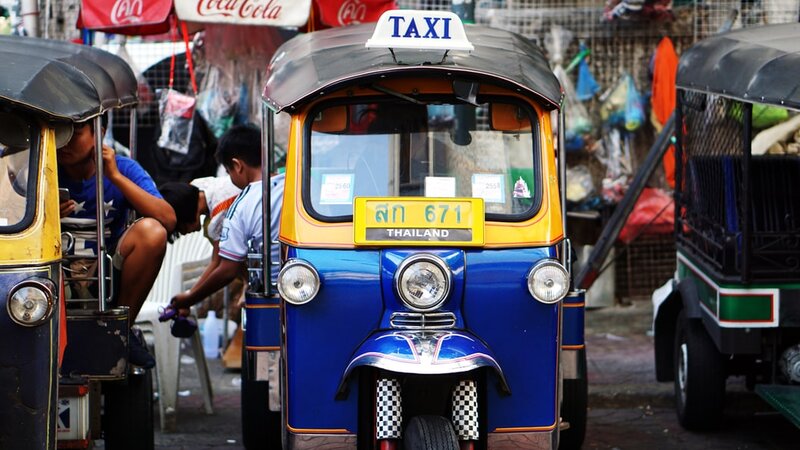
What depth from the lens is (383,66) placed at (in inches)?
207

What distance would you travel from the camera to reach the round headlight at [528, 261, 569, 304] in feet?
16.6

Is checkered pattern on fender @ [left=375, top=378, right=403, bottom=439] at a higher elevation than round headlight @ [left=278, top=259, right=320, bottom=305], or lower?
lower

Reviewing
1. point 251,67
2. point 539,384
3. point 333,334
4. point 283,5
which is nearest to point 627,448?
point 539,384

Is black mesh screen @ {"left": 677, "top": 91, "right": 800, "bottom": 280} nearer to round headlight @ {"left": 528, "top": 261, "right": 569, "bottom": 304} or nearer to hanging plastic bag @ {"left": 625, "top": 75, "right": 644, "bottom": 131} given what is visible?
round headlight @ {"left": 528, "top": 261, "right": 569, "bottom": 304}

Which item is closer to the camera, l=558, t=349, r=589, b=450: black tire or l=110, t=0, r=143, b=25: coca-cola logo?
l=558, t=349, r=589, b=450: black tire

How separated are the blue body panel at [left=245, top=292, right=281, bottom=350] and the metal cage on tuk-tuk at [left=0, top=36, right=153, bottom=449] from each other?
22.0 inches

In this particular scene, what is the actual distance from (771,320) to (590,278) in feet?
9.09

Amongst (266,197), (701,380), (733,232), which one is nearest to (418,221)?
(266,197)

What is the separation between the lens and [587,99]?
33.2 feet

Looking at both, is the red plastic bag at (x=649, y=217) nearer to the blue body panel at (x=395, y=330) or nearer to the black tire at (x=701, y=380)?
the black tire at (x=701, y=380)

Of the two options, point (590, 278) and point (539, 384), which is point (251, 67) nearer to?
point (590, 278)

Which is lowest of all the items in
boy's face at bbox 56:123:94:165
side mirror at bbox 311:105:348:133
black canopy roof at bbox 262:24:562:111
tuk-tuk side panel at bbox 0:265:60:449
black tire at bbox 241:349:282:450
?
black tire at bbox 241:349:282:450

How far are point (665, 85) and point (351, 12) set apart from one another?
2810 mm

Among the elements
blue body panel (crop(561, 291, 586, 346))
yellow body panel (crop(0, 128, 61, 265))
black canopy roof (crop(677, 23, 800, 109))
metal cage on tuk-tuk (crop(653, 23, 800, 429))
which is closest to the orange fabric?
metal cage on tuk-tuk (crop(653, 23, 800, 429))
